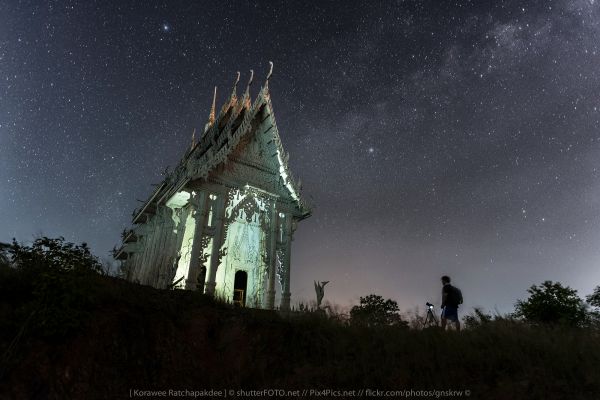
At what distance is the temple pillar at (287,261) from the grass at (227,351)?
414 inches

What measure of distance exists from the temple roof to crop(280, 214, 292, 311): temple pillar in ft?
3.50

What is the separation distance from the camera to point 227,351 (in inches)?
333

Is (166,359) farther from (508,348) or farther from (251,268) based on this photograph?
(251,268)

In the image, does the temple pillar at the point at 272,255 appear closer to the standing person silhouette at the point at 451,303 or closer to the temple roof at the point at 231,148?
the temple roof at the point at 231,148

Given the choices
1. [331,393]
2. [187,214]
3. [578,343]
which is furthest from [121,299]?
[187,214]

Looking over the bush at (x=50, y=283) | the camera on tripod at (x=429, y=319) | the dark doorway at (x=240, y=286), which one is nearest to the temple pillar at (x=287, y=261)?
the dark doorway at (x=240, y=286)

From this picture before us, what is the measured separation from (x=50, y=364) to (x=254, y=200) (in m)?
15.0

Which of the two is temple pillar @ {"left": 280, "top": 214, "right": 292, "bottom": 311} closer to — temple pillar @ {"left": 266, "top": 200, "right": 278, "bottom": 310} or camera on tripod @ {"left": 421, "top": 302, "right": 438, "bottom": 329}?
temple pillar @ {"left": 266, "top": 200, "right": 278, "bottom": 310}

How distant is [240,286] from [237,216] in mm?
3802

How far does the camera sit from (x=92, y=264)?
384 inches

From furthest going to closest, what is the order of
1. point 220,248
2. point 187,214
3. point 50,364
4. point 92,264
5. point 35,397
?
point 187,214
point 220,248
point 92,264
point 50,364
point 35,397

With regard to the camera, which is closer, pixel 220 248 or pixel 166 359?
pixel 166 359

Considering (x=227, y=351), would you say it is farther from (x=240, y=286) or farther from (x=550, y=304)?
(x=550, y=304)

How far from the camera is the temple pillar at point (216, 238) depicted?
18.2 metres
